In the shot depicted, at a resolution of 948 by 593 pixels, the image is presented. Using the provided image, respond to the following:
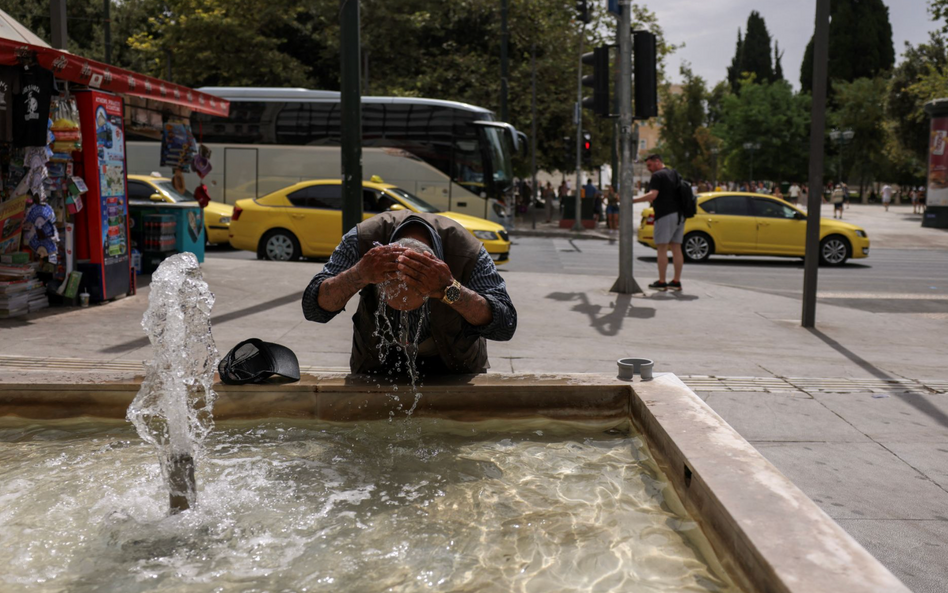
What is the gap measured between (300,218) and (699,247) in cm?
846

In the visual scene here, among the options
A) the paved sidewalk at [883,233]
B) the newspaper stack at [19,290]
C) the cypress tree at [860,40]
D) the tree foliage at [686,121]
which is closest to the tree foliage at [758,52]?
the tree foliage at [686,121]

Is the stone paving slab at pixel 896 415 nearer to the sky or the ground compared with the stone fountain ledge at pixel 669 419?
nearer to the ground

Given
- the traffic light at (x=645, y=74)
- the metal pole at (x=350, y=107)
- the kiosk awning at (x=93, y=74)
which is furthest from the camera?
the traffic light at (x=645, y=74)

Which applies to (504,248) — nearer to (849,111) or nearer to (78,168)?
(78,168)

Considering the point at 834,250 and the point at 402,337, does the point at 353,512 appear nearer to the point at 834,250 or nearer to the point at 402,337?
the point at 402,337

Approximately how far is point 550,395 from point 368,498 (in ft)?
3.47

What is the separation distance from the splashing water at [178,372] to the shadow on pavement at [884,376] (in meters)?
4.20

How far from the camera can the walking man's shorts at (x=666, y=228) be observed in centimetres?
1189

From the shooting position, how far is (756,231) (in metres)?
18.9

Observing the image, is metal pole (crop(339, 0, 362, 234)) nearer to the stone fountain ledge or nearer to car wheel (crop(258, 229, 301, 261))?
the stone fountain ledge

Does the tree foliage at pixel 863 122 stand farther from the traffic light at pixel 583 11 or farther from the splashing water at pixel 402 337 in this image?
the splashing water at pixel 402 337

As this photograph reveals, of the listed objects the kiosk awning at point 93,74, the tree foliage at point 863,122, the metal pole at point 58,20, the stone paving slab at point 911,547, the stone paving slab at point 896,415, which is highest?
the tree foliage at point 863,122

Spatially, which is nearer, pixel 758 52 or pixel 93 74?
pixel 93 74

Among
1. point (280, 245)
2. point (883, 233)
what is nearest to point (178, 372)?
point (280, 245)
